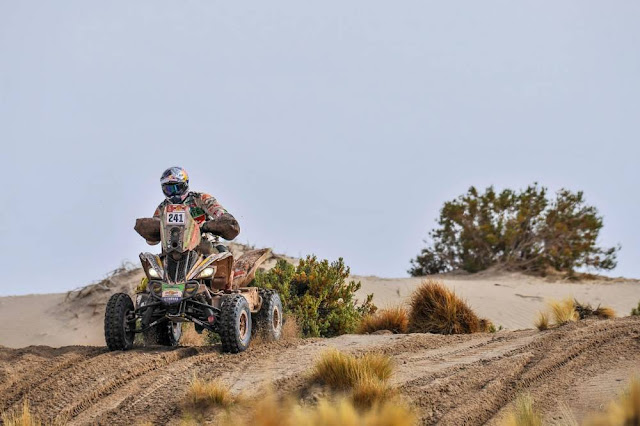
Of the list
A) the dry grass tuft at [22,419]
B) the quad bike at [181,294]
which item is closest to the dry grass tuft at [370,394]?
the dry grass tuft at [22,419]

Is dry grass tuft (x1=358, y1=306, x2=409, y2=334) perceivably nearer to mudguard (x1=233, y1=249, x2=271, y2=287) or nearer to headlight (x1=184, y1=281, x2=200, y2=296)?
mudguard (x1=233, y1=249, x2=271, y2=287)

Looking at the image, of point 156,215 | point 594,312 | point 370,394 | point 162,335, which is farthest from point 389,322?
point 370,394

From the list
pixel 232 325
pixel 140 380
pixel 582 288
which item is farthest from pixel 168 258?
pixel 582 288

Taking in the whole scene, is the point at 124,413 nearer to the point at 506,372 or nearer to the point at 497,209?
the point at 506,372

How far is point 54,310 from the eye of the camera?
22000mm

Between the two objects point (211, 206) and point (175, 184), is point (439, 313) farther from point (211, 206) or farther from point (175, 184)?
point (175, 184)

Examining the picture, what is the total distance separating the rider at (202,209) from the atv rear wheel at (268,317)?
1.15 m

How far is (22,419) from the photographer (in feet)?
22.8

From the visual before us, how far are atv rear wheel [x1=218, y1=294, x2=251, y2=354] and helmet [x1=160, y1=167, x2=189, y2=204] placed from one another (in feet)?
5.67

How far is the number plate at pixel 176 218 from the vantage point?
10.6 metres

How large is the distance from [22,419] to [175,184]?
4820 millimetres

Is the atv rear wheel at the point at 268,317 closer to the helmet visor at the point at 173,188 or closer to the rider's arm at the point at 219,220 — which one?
the rider's arm at the point at 219,220

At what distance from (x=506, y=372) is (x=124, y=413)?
402cm

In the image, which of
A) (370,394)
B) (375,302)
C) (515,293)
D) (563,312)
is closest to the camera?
(370,394)
